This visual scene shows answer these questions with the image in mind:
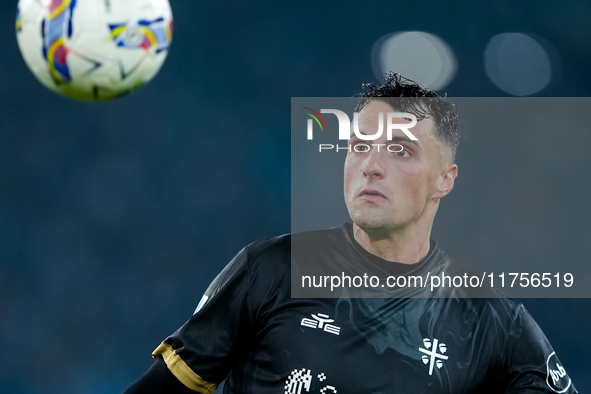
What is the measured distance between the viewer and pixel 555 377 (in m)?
2.04

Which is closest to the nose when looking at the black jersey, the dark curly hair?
the dark curly hair

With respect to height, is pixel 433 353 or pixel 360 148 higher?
pixel 360 148

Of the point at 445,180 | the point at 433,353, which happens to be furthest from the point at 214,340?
the point at 445,180

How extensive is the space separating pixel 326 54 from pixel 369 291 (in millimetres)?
4058

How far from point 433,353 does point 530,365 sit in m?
0.32

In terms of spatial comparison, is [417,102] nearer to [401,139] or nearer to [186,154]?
[401,139]

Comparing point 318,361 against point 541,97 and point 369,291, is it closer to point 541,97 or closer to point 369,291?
point 369,291

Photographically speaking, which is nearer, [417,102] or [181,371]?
[181,371]

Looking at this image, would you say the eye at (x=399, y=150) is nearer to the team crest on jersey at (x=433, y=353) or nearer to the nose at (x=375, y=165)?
the nose at (x=375, y=165)

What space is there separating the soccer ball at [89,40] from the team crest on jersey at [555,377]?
158cm

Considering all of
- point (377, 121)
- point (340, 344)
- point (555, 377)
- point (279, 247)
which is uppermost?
point (377, 121)

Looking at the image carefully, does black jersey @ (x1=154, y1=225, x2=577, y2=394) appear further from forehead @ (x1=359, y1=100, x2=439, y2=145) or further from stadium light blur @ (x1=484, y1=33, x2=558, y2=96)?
stadium light blur @ (x1=484, y1=33, x2=558, y2=96)

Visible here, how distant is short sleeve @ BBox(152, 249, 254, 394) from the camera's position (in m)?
1.96

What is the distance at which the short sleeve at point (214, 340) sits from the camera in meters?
1.96
